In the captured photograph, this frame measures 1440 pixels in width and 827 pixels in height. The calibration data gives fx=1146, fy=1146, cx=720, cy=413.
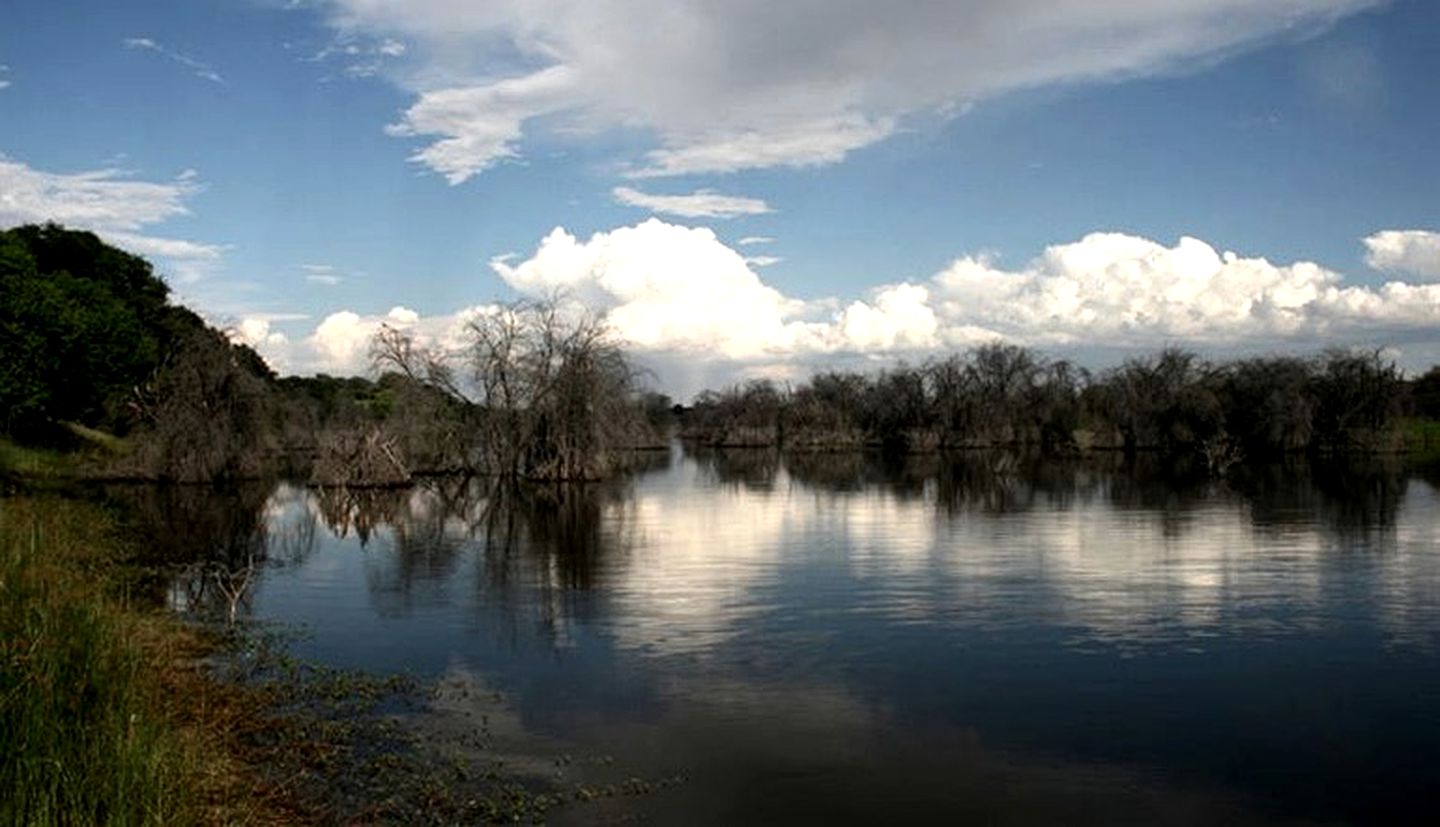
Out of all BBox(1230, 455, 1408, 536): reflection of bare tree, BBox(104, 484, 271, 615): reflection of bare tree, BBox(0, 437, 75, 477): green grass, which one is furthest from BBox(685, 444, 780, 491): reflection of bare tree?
BBox(0, 437, 75, 477): green grass

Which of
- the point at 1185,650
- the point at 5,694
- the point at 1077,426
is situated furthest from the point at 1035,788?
the point at 1077,426

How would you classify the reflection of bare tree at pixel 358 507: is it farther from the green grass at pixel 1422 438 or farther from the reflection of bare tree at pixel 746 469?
the green grass at pixel 1422 438

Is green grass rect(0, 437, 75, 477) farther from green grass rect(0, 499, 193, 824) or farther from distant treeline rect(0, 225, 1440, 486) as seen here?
green grass rect(0, 499, 193, 824)

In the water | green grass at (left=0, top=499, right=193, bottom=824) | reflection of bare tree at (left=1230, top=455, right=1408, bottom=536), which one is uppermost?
green grass at (left=0, top=499, right=193, bottom=824)

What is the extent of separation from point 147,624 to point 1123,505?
33.1 m

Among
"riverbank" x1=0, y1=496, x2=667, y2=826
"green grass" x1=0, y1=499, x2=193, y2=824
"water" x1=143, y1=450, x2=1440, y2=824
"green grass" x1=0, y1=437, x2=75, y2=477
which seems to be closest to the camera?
"green grass" x1=0, y1=499, x2=193, y2=824

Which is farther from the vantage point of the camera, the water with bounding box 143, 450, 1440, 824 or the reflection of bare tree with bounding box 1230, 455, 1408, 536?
the reflection of bare tree with bounding box 1230, 455, 1408, 536

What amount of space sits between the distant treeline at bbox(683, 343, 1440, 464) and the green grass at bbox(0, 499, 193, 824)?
6234 cm

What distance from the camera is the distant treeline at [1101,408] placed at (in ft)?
277

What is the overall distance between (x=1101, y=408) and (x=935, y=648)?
91.2 m

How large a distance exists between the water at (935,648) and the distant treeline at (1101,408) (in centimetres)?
4133

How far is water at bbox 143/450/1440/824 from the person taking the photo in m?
11.4

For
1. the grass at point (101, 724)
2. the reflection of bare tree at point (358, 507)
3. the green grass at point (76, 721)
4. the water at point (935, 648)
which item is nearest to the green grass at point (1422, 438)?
the water at point (935, 648)

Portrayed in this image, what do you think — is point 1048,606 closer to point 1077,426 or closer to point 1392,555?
point 1392,555
